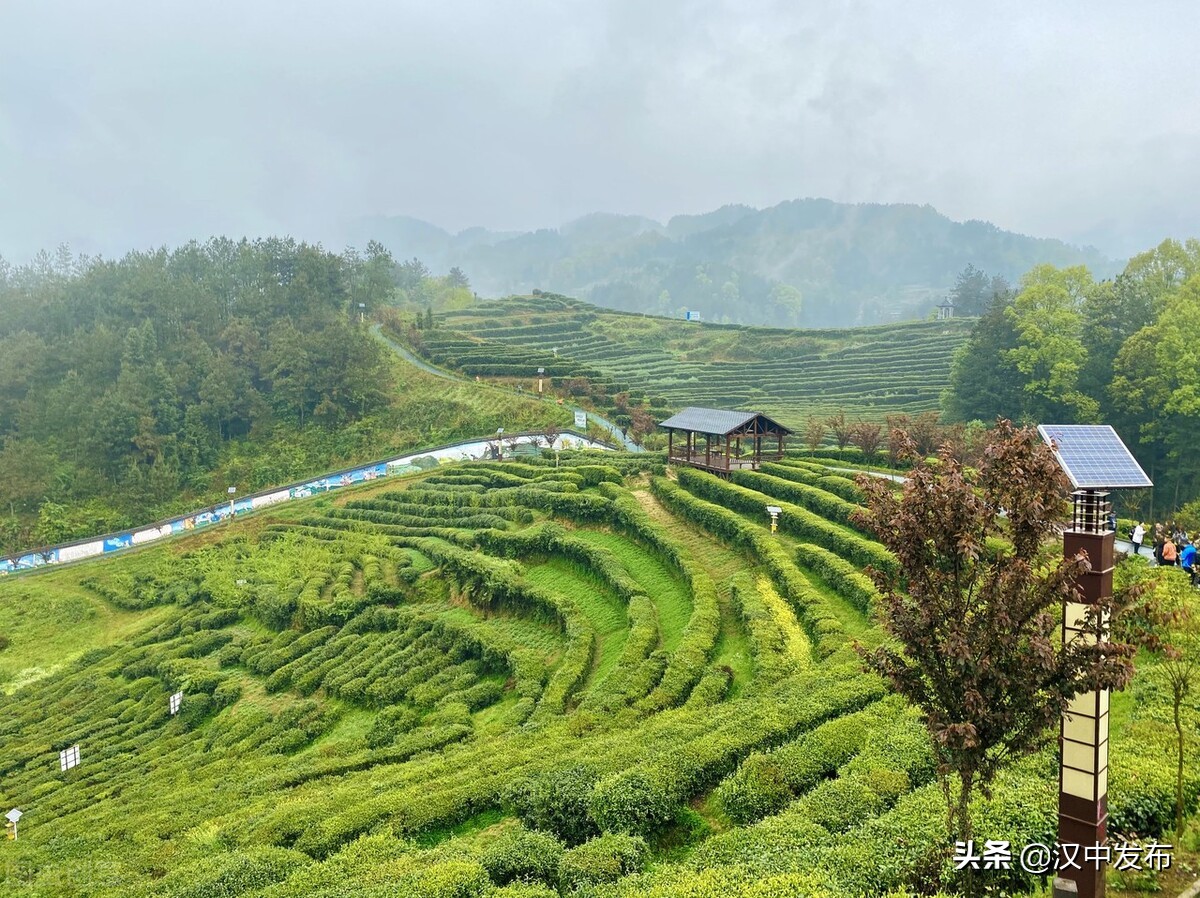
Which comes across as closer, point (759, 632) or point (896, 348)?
point (759, 632)

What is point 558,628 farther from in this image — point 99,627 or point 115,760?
point 99,627

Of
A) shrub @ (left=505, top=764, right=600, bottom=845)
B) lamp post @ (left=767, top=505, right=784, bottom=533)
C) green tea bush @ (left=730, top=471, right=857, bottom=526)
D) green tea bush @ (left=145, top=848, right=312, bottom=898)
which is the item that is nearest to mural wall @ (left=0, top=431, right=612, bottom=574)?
green tea bush @ (left=730, top=471, right=857, bottom=526)

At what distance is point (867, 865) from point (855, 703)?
502 centimetres

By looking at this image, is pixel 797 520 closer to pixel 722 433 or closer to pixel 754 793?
pixel 722 433

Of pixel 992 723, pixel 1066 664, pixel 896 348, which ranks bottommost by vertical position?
pixel 992 723

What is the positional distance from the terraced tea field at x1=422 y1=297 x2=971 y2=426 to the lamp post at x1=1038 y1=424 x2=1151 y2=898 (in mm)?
47500

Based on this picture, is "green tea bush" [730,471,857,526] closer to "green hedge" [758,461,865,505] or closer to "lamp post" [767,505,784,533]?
"green hedge" [758,461,865,505]

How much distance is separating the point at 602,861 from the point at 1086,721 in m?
5.62

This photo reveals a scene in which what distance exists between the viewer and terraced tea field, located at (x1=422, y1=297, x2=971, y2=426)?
63.9 m

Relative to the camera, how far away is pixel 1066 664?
657 centimetres

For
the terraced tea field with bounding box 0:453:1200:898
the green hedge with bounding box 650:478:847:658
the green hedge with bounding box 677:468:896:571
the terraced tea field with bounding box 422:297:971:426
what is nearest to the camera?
the terraced tea field with bounding box 0:453:1200:898

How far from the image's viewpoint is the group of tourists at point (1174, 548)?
16.6 meters

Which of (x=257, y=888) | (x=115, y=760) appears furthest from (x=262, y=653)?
(x=257, y=888)

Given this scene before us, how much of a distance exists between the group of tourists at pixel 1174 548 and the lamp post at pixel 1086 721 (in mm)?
11457
